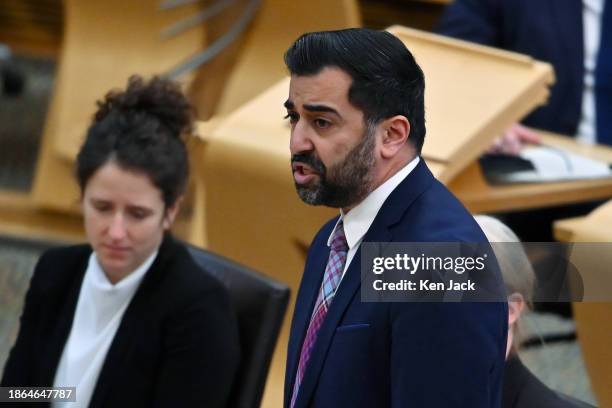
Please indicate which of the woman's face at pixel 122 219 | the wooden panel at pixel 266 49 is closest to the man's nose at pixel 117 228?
the woman's face at pixel 122 219

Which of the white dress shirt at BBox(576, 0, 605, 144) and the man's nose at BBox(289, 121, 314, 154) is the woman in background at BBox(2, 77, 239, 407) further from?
the white dress shirt at BBox(576, 0, 605, 144)

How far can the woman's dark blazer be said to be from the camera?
8.65ft

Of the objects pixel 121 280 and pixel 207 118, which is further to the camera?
pixel 207 118

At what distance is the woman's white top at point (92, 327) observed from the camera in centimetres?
269

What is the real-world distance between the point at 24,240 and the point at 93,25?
88 cm

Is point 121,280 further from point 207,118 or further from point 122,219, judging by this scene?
point 207,118

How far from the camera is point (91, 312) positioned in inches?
109

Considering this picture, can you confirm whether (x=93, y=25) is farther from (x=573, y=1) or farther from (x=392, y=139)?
(x=392, y=139)

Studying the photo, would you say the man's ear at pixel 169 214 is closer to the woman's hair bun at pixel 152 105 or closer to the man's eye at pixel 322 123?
the woman's hair bun at pixel 152 105

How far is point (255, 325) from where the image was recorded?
2713 mm

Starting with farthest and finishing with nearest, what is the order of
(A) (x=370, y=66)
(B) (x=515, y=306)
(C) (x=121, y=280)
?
(C) (x=121, y=280), (B) (x=515, y=306), (A) (x=370, y=66)

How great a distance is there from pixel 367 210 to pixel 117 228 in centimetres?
110

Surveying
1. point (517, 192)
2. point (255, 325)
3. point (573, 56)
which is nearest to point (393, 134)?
point (255, 325)

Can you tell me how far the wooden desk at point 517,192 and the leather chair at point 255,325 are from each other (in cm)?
85
